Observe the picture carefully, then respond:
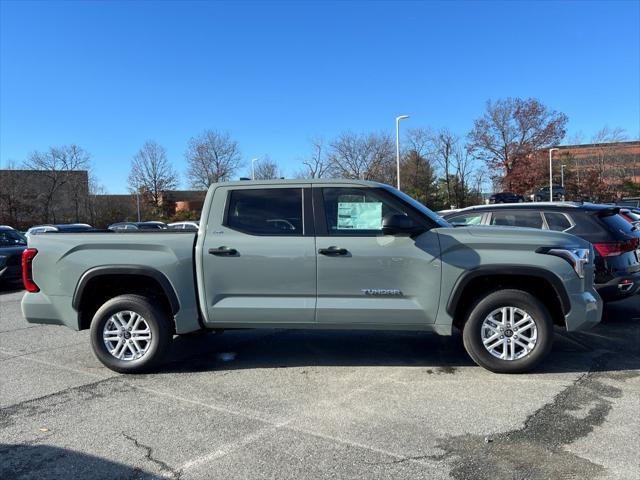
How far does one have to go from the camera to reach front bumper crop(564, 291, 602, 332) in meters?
4.75

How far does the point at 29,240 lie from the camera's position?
17.3 ft

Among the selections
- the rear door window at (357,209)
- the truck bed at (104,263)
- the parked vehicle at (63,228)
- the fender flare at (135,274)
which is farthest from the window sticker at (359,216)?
the parked vehicle at (63,228)

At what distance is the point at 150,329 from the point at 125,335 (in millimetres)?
301

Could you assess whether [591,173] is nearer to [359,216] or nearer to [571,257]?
[571,257]

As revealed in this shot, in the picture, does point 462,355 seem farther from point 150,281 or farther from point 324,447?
point 150,281

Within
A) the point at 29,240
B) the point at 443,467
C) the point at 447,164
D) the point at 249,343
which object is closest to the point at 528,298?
the point at 443,467

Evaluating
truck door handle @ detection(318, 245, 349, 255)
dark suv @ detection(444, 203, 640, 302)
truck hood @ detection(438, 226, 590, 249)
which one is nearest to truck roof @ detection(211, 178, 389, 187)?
truck door handle @ detection(318, 245, 349, 255)

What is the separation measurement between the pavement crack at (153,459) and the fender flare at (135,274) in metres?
1.59

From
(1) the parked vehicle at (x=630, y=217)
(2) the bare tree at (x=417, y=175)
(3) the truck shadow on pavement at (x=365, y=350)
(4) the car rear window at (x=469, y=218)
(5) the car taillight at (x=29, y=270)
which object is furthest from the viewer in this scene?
(2) the bare tree at (x=417, y=175)

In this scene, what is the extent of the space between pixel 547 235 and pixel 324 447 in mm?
3006

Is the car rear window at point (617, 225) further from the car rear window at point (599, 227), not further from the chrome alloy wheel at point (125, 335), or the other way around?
the chrome alloy wheel at point (125, 335)

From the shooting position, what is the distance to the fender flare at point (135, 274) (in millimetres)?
5039

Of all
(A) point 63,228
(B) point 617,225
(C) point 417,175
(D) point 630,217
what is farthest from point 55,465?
(C) point 417,175

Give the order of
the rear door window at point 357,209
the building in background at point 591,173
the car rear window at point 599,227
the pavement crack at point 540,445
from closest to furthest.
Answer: the pavement crack at point 540,445, the rear door window at point 357,209, the car rear window at point 599,227, the building in background at point 591,173
